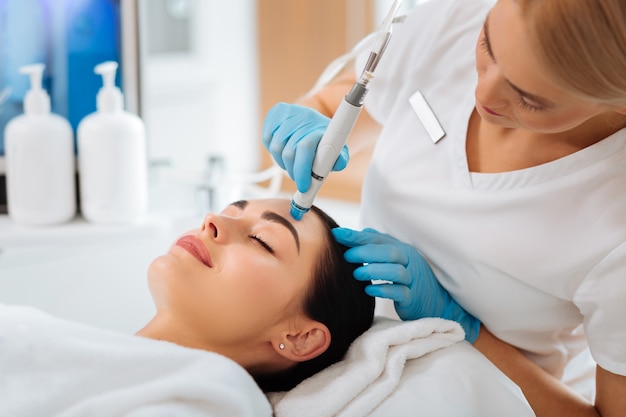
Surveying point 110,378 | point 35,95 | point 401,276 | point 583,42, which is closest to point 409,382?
point 401,276

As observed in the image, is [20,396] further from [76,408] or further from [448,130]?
→ [448,130]

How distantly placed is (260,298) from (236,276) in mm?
51

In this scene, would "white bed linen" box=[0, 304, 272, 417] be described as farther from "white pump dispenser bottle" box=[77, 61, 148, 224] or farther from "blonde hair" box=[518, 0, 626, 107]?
"white pump dispenser bottle" box=[77, 61, 148, 224]

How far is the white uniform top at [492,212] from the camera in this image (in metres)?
1.12

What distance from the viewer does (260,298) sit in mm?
1148

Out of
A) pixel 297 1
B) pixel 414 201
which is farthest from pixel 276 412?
pixel 297 1

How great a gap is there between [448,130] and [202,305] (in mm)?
546

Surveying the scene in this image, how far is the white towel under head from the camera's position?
105 centimetres

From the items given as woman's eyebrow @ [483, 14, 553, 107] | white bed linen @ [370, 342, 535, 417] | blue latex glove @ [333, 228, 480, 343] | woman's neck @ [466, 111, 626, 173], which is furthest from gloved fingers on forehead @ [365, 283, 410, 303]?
woman's eyebrow @ [483, 14, 553, 107]

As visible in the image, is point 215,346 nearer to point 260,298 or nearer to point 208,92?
point 260,298

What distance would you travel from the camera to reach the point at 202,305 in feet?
3.73

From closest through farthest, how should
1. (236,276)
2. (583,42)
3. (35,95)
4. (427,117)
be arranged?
(583,42)
(236,276)
(427,117)
(35,95)

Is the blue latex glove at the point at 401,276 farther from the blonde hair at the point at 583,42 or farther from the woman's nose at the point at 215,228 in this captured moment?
the blonde hair at the point at 583,42

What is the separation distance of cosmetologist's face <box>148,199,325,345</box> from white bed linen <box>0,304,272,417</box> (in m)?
0.10
